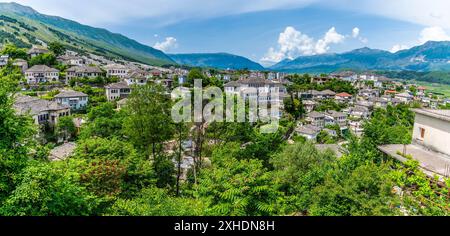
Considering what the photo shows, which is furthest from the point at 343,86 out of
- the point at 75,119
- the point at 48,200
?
the point at 48,200

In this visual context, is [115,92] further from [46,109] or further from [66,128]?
[66,128]

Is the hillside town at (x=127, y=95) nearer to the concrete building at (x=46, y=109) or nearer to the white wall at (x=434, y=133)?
the concrete building at (x=46, y=109)

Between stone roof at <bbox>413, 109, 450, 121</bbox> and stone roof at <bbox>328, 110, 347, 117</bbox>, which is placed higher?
stone roof at <bbox>413, 109, 450, 121</bbox>

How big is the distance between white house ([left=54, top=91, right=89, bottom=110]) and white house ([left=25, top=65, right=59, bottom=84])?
11.2 metres

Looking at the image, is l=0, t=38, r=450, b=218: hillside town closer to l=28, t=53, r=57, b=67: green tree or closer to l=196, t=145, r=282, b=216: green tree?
l=28, t=53, r=57, b=67: green tree

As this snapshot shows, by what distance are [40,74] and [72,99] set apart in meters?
13.3

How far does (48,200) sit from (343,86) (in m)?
71.9

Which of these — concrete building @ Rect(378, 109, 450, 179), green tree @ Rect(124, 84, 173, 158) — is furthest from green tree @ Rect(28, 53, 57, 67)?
concrete building @ Rect(378, 109, 450, 179)

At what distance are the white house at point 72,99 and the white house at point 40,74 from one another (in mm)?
11220

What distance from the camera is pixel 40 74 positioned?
44.3 meters

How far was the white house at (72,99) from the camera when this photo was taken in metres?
35.6

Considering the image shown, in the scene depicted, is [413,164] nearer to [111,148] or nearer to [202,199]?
[202,199]

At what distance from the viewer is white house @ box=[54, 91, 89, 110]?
35594 mm
